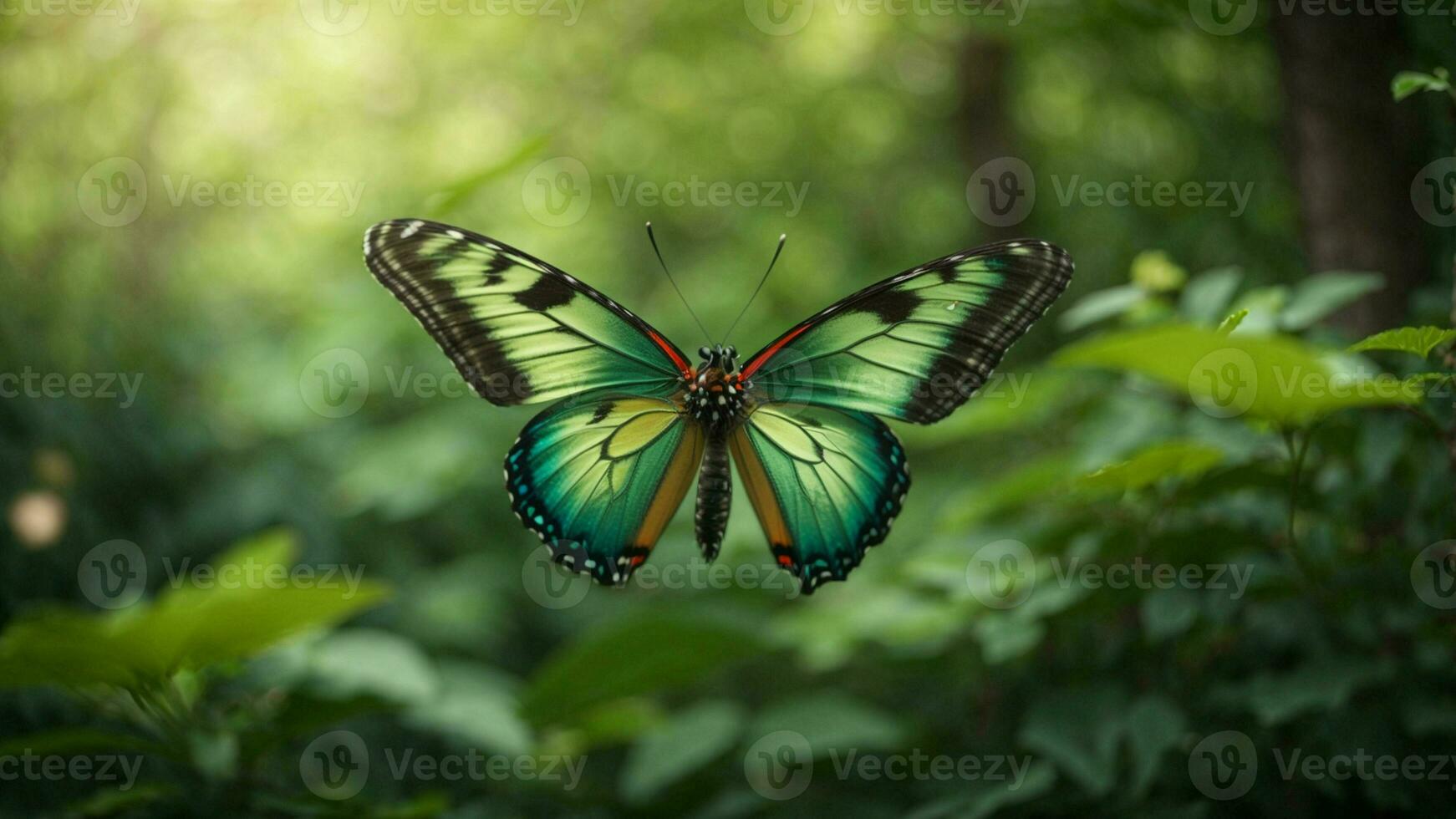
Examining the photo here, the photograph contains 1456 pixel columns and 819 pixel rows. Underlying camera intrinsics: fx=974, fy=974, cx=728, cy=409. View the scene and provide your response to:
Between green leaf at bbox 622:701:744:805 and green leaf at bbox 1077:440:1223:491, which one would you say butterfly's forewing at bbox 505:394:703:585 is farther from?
green leaf at bbox 622:701:744:805

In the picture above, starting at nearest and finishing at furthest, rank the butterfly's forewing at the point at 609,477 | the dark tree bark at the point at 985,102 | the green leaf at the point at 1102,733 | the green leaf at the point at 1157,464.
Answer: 1. the green leaf at the point at 1157,464
2. the butterfly's forewing at the point at 609,477
3. the green leaf at the point at 1102,733
4. the dark tree bark at the point at 985,102

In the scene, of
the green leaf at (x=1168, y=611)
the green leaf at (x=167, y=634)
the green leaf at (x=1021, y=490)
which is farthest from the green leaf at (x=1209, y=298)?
the green leaf at (x=167, y=634)

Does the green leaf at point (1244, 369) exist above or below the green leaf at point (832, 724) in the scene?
above

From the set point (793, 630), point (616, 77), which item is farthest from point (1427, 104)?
point (616, 77)

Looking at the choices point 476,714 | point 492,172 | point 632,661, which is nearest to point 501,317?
point 492,172

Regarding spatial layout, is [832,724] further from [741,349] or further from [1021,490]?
[741,349]

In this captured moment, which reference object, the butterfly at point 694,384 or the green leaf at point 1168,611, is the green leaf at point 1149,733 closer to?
the green leaf at point 1168,611
